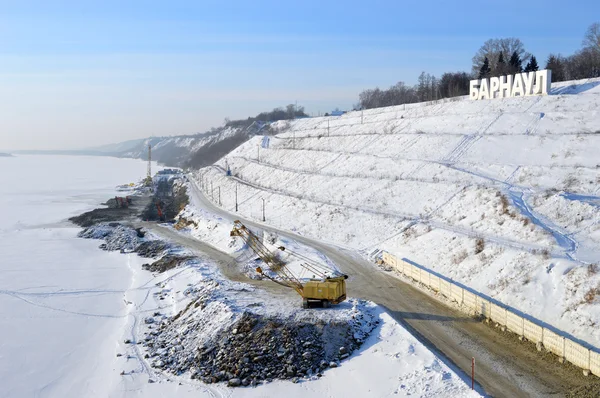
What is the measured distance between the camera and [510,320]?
76.0 ft

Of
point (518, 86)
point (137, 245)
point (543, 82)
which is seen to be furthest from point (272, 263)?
point (518, 86)

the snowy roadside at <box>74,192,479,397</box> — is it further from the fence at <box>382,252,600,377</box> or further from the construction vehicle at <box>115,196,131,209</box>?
the construction vehicle at <box>115,196,131,209</box>

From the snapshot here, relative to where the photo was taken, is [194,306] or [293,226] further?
[293,226]

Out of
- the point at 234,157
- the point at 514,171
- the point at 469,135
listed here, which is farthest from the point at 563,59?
the point at 234,157

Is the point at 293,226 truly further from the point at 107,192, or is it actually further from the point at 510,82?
the point at 107,192

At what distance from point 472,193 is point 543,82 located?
31.4 m

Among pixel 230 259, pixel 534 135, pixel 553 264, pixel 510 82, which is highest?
pixel 510 82

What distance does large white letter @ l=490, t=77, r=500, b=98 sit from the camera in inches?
2822

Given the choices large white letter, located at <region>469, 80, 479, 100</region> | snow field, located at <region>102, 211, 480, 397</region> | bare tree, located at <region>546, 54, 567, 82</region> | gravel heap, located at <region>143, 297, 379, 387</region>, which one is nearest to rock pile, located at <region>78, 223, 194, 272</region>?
snow field, located at <region>102, 211, 480, 397</region>

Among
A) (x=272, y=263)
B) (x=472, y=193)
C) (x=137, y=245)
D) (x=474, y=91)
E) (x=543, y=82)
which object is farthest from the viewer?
(x=474, y=91)

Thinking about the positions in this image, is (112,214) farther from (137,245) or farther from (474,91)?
(474,91)

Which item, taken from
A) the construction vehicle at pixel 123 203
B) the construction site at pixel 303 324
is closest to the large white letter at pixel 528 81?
the construction site at pixel 303 324

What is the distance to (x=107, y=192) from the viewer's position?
12244 centimetres

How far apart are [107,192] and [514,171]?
335 feet
